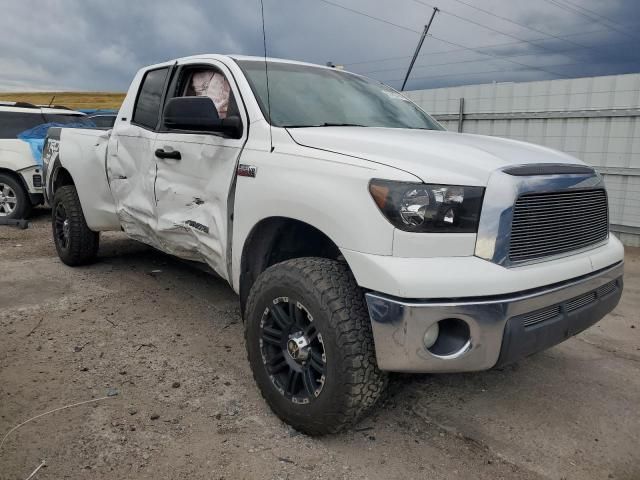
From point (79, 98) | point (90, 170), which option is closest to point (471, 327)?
point (90, 170)

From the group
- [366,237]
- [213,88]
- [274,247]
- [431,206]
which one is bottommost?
[274,247]

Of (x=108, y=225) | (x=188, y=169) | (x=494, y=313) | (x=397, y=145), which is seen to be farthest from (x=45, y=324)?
(x=494, y=313)

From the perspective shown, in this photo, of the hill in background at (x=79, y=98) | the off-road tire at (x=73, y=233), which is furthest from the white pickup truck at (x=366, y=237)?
the hill in background at (x=79, y=98)

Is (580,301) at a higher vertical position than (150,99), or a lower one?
lower

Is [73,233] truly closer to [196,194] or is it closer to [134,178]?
[134,178]

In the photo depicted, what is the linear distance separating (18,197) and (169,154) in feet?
19.2

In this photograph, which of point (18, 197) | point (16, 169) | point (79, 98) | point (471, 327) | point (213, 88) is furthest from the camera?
point (79, 98)

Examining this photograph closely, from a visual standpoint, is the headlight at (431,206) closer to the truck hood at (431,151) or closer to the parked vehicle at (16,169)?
the truck hood at (431,151)

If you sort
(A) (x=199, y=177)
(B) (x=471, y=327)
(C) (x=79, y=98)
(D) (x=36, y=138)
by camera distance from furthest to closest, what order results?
(C) (x=79, y=98)
(D) (x=36, y=138)
(A) (x=199, y=177)
(B) (x=471, y=327)

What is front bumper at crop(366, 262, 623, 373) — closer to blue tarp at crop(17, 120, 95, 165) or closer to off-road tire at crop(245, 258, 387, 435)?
off-road tire at crop(245, 258, 387, 435)

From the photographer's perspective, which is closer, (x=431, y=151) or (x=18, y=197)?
(x=431, y=151)

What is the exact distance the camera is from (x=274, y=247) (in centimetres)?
297

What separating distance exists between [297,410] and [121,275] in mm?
3488

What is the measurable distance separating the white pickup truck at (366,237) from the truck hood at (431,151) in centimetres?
1
